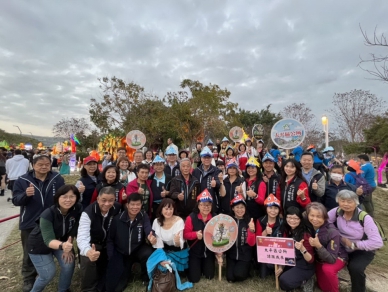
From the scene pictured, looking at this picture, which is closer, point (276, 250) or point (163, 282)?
point (163, 282)

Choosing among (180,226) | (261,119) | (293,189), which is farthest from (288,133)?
(261,119)

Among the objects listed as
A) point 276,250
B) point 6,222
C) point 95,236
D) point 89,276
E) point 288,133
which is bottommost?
point 6,222

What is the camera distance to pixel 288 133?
249 inches

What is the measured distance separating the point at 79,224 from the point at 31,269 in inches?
42.5

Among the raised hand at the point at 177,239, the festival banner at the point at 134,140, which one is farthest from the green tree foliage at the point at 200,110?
the raised hand at the point at 177,239

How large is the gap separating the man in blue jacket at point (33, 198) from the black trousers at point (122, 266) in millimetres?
1151

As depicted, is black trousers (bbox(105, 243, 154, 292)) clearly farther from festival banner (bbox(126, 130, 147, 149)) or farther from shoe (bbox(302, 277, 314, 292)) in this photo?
festival banner (bbox(126, 130, 147, 149))

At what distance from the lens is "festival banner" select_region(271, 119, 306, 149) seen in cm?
620

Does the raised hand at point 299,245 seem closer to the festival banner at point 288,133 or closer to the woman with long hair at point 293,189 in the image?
the woman with long hair at point 293,189

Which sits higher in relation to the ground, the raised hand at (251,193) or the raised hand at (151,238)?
the raised hand at (251,193)

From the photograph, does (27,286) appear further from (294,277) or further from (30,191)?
(294,277)

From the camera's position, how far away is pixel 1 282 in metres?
3.89

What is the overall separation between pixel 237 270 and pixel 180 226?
1151 millimetres

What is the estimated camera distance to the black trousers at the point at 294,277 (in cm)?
341
